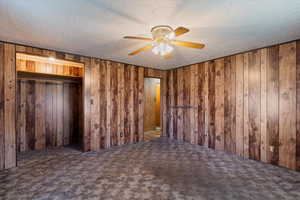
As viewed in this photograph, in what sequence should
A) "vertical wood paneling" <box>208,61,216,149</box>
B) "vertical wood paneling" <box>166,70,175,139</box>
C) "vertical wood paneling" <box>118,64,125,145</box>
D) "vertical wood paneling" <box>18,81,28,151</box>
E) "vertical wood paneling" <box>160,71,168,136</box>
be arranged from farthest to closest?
"vertical wood paneling" <box>160,71,168,136</box> < "vertical wood paneling" <box>166,70,175,139</box> < "vertical wood paneling" <box>118,64,125,145</box> < "vertical wood paneling" <box>208,61,216,149</box> < "vertical wood paneling" <box>18,81,28,151</box>

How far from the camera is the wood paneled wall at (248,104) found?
264 cm

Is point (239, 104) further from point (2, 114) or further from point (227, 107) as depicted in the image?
point (2, 114)

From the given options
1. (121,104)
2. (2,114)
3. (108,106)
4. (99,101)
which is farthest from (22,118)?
(121,104)

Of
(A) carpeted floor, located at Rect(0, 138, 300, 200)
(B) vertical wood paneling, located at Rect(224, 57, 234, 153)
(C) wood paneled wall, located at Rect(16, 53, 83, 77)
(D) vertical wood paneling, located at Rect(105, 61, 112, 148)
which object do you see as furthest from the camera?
(D) vertical wood paneling, located at Rect(105, 61, 112, 148)

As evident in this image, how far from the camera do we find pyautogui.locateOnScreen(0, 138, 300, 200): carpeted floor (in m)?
1.94

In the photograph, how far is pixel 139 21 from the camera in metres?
1.96

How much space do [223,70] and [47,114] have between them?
4.75 metres

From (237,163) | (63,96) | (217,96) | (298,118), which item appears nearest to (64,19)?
(63,96)

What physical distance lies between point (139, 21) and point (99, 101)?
Result: 2.43 metres

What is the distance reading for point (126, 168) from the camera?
8.80 ft

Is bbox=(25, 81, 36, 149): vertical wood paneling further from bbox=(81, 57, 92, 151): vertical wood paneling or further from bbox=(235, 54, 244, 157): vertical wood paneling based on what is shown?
bbox=(235, 54, 244, 157): vertical wood paneling

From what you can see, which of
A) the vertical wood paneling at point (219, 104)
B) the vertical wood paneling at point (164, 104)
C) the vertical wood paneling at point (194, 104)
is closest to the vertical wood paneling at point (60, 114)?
the vertical wood paneling at point (164, 104)

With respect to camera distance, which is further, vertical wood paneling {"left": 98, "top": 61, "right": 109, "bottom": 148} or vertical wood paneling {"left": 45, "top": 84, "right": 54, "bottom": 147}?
vertical wood paneling {"left": 45, "top": 84, "right": 54, "bottom": 147}

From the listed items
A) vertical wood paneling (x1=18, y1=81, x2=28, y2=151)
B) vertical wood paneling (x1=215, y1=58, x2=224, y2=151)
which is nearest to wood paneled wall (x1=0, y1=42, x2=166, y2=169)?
vertical wood paneling (x1=18, y1=81, x2=28, y2=151)
